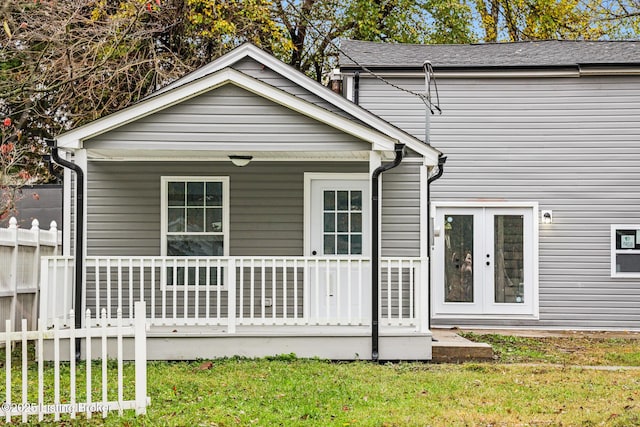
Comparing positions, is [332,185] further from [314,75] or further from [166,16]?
[314,75]

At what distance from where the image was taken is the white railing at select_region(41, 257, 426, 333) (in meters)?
10.5

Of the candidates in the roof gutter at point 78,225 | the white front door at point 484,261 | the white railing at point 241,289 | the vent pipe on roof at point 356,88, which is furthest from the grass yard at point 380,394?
the vent pipe on roof at point 356,88

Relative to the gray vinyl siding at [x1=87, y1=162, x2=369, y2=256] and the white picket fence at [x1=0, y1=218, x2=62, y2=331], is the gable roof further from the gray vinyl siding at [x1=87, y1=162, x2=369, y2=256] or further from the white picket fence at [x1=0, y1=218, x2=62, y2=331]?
the white picket fence at [x1=0, y1=218, x2=62, y2=331]

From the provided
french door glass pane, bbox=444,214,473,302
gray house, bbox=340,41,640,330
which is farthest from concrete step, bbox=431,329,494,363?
french door glass pane, bbox=444,214,473,302

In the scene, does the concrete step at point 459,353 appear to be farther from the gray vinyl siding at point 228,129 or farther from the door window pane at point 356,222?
the gray vinyl siding at point 228,129

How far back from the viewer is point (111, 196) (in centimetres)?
1240

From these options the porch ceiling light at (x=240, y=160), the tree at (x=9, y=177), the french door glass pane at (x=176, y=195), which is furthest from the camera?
the french door glass pane at (x=176, y=195)

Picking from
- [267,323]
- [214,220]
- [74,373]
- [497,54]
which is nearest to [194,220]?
[214,220]

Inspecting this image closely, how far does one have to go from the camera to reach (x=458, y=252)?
15.1 meters

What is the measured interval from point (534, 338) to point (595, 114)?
4151 millimetres

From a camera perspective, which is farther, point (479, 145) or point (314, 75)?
point (314, 75)

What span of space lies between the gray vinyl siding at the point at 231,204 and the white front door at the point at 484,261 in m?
3.40

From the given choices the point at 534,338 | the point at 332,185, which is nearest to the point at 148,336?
the point at 332,185

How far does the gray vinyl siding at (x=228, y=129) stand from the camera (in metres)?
10.3
